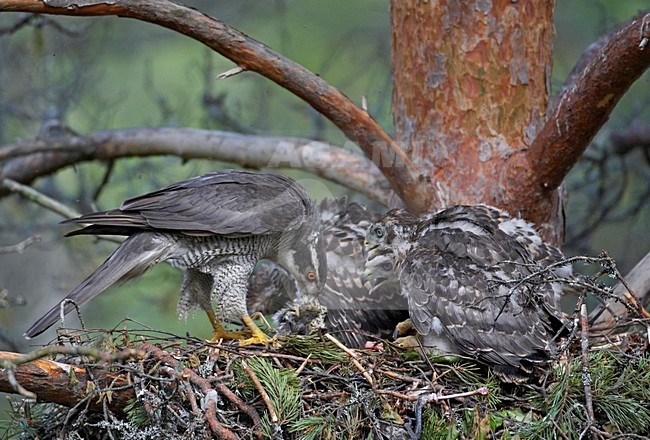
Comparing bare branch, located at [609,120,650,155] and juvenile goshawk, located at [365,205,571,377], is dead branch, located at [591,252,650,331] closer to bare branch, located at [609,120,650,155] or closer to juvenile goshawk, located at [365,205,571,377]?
juvenile goshawk, located at [365,205,571,377]

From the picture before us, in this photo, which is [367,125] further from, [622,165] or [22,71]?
[22,71]

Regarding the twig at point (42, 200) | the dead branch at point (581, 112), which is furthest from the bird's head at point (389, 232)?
the twig at point (42, 200)

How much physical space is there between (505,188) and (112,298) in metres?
4.81

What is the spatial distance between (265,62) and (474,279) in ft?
5.03

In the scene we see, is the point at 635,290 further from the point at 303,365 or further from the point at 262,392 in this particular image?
the point at 262,392

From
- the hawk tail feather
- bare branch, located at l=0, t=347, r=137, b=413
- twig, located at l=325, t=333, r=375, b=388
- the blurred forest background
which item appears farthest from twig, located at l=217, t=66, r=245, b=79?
the blurred forest background

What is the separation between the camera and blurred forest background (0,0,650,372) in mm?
7102

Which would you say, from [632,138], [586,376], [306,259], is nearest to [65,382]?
[306,259]

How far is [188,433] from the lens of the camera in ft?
11.3

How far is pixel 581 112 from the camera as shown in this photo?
4.33 metres

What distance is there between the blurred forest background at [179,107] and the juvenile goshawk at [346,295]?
100 cm

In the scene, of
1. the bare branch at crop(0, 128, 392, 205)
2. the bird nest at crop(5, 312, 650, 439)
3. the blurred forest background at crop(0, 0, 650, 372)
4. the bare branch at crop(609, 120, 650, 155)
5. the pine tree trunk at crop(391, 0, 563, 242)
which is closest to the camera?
the bird nest at crop(5, 312, 650, 439)

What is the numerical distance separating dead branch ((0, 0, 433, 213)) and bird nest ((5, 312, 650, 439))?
3.99 feet

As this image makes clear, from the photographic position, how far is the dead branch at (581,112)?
3967 mm
